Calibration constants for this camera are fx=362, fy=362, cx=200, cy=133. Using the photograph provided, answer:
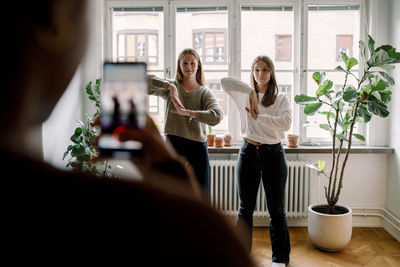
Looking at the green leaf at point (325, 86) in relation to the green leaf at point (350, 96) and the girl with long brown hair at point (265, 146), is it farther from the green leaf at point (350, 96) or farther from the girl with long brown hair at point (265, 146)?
the girl with long brown hair at point (265, 146)

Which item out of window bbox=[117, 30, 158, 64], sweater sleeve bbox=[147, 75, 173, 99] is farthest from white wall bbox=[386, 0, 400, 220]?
window bbox=[117, 30, 158, 64]

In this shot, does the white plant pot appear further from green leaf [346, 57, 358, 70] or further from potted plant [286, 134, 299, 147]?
green leaf [346, 57, 358, 70]

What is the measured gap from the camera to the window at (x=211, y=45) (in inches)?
143

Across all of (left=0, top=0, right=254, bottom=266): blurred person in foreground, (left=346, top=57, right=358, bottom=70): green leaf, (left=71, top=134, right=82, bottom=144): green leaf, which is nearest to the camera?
(left=0, top=0, right=254, bottom=266): blurred person in foreground

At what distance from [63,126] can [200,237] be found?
2809 mm

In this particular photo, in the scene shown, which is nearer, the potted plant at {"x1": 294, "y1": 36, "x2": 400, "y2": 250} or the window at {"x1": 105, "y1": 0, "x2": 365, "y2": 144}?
the potted plant at {"x1": 294, "y1": 36, "x2": 400, "y2": 250}

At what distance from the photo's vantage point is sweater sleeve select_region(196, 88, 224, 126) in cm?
230

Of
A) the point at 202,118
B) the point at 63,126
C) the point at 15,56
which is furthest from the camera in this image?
the point at 63,126

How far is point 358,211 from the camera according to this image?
3584mm

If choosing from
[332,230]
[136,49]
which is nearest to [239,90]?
[332,230]

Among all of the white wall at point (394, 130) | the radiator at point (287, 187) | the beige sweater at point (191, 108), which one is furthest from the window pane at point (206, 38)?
the white wall at point (394, 130)

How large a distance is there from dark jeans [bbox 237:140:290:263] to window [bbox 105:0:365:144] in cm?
109

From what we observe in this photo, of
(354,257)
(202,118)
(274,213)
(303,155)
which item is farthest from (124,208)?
(303,155)

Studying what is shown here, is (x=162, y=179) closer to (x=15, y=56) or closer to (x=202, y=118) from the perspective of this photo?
(x=15, y=56)
